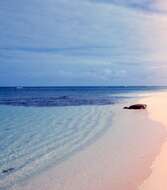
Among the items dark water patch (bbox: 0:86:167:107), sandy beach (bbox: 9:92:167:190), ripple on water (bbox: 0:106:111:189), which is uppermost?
dark water patch (bbox: 0:86:167:107)

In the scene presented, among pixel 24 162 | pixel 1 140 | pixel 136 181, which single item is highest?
pixel 1 140

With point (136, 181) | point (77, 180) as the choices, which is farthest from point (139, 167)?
point (77, 180)

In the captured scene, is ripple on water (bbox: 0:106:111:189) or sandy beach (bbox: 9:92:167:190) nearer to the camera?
sandy beach (bbox: 9:92:167:190)

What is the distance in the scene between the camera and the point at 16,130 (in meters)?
18.4

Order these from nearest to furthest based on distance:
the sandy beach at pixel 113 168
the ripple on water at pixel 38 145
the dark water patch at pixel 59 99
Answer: the sandy beach at pixel 113 168
the ripple on water at pixel 38 145
the dark water patch at pixel 59 99

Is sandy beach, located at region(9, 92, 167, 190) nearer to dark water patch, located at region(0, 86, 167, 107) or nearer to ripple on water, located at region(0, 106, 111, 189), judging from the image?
ripple on water, located at region(0, 106, 111, 189)

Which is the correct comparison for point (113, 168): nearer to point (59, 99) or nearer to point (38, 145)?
point (38, 145)

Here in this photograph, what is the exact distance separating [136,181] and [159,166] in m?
1.52

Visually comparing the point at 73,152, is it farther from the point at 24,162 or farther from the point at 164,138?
the point at 164,138

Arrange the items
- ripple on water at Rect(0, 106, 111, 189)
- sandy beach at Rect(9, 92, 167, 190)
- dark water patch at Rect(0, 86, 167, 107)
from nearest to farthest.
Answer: sandy beach at Rect(9, 92, 167, 190) → ripple on water at Rect(0, 106, 111, 189) → dark water patch at Rect(0, 86, 167, 107)

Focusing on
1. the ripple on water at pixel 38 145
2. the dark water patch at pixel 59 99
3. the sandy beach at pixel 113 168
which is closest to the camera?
the sandy beach at pixel 113 168

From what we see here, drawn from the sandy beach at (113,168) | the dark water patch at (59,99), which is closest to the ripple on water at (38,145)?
the sandy beach at (113,168)

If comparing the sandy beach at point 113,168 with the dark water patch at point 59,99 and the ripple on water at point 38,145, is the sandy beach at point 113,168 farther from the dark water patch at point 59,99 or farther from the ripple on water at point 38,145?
the dark water patch at point 59,99

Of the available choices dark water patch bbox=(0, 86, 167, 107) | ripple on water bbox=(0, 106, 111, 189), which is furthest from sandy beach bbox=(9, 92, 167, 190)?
dark water patch bbox=(0, 86, 167, 107)
